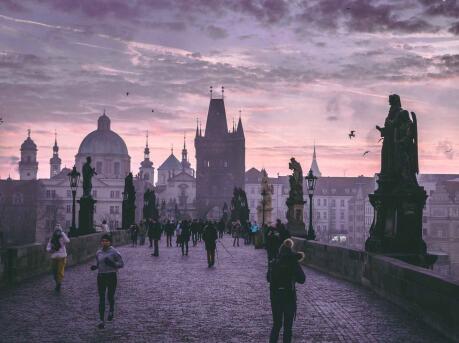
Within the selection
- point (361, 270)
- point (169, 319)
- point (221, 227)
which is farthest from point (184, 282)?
point (221, 227)

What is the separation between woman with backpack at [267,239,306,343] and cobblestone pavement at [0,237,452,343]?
1079 mm

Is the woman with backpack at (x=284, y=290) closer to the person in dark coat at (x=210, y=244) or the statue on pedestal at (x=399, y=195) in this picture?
the statue on pedestal at (x=399, y=195)

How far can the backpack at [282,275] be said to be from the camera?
9656 millimetres

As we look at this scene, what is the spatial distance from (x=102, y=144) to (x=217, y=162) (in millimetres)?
29518

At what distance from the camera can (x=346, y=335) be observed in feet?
36.0

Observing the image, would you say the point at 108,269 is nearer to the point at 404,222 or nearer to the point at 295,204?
the point at 404,222

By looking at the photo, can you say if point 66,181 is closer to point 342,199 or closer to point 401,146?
point 342,199

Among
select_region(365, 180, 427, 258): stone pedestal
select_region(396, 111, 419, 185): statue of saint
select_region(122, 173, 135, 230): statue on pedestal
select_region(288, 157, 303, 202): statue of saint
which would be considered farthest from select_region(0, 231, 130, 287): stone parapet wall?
select_region(122, 173, 135, 230): statue on pedestal

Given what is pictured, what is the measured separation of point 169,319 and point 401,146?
278 inches

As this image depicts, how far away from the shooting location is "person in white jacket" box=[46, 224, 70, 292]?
55.3 ft

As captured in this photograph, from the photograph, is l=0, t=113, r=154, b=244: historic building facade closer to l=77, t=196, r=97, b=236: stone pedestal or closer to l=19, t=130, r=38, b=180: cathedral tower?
l=19, t=130, r=38, b=180: cathedral tower

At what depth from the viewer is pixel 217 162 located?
541ft

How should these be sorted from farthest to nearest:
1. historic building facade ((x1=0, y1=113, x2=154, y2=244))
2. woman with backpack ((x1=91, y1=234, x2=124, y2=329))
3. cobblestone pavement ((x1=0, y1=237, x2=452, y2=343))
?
historic building facade ((x1=0, y1=113, x2=154, y2=244)) < woman with backpack ((x1=91, y1=234, x2=124, y2=329)) < cobblestone pavement ((x1=0, y1=237, x2=452, y2=343))

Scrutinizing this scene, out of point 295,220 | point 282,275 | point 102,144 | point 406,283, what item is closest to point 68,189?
point 102,144
